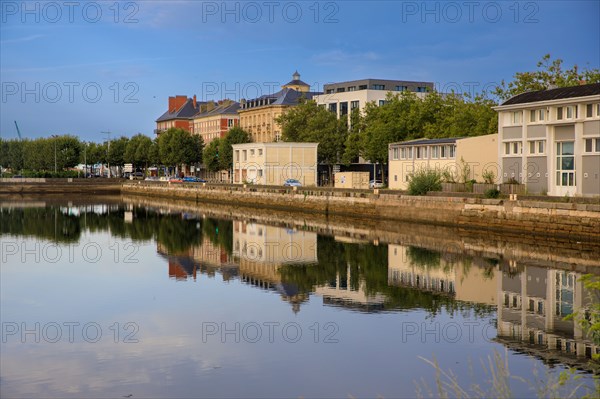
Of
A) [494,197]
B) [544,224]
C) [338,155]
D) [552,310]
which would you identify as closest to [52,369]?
[552,310]

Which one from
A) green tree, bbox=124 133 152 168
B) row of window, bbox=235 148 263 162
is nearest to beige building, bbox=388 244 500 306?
row of window, bbox=235 148 263 162

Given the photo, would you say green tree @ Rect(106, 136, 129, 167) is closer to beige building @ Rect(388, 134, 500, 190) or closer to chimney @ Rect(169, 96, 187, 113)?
chimney @ Rect(169, 96, 187, 113)

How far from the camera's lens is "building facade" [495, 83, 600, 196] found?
4888cm

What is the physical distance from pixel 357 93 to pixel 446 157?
50.5m

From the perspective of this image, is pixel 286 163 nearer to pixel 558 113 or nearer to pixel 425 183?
pixel 425 183

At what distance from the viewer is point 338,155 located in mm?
106000

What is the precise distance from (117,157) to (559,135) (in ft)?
403

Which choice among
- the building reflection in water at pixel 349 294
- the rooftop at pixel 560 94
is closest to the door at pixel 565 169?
the rooftop at pixel 560 94

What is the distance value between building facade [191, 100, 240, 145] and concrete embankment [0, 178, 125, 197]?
24.7 meters

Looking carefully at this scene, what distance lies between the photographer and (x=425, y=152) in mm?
68875

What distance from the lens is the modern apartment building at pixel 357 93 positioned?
113688mm

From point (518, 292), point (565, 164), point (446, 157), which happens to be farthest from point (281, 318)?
point (446, 157)

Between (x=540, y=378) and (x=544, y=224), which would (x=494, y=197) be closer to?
(x=544, y=224)

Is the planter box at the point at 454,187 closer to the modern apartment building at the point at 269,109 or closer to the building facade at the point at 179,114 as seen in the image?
the modern apartment building at the point at 269,109
